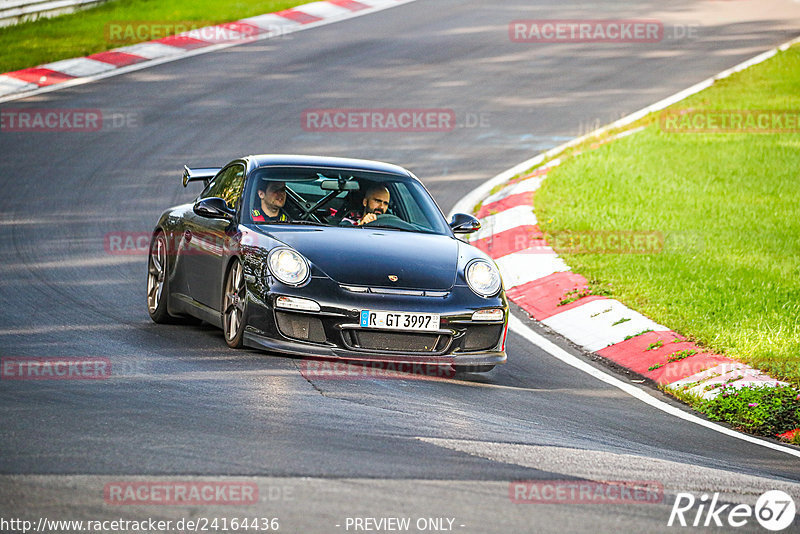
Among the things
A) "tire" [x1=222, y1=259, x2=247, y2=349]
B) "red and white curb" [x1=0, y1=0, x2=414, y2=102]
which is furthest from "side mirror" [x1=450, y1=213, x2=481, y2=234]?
"red and white curb" [x1=0, y1=0, x2=414, y2=102]

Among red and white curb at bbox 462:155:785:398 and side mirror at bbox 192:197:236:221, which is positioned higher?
side mirror at bbox 192:197:236:221

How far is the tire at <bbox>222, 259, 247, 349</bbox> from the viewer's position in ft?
26.2

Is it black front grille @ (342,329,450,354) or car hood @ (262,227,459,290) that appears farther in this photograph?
car hood @ (262,227,459,290)

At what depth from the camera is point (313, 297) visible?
7672 mm

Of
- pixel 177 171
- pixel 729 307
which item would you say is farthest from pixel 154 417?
pixel 177 171

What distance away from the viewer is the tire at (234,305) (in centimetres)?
800

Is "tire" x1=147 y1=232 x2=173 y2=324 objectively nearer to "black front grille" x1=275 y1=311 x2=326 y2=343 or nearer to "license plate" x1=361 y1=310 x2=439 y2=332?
"black front grille" x1=275 y1=311 x2=326 y2=343

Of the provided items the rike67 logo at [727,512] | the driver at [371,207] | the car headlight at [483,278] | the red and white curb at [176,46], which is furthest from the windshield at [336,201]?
the red and white curb at [176,46]

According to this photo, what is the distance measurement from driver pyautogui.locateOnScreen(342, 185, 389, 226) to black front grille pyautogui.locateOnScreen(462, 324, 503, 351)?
4.60 feet

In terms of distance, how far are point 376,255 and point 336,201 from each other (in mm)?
1070

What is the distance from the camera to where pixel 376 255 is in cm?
807

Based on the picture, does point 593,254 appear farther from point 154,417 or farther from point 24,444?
point 24,444

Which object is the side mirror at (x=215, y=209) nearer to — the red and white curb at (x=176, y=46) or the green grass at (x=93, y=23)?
the red and white curb at (x=176, y=46)

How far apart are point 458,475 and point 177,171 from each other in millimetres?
11151
